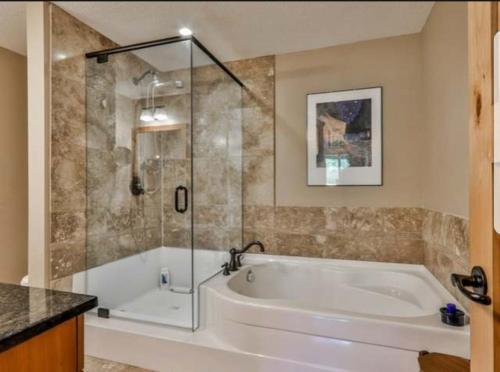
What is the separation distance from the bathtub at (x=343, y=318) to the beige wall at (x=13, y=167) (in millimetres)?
1675

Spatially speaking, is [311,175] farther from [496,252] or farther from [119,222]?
[496,252]

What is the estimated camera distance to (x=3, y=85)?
87.7 inches

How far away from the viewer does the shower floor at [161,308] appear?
1.83 m

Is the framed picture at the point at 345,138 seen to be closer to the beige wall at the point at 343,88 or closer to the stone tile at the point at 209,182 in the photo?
the beige wall at the point at 343,88

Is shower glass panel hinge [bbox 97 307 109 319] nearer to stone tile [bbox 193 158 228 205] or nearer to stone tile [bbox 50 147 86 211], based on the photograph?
stone tile [bbox 50 147 86 211]

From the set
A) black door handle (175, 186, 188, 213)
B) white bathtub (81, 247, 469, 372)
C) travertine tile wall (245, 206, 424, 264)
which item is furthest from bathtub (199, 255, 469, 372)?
black door handle (175, 186, 188, 213)

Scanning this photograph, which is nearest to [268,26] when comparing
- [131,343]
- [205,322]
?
[205,322]

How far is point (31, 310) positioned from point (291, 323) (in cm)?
113

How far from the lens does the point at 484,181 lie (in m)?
0.57

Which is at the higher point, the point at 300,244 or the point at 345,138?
the point at 345,138

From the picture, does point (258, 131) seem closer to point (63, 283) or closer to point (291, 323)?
point (291, 323)

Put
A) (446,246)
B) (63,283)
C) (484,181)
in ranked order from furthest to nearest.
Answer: (63,283) → (446,246) → (484,181)

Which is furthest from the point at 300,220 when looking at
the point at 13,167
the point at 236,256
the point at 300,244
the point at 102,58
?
the point at 13,167

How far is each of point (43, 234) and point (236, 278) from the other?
1.26 meters
